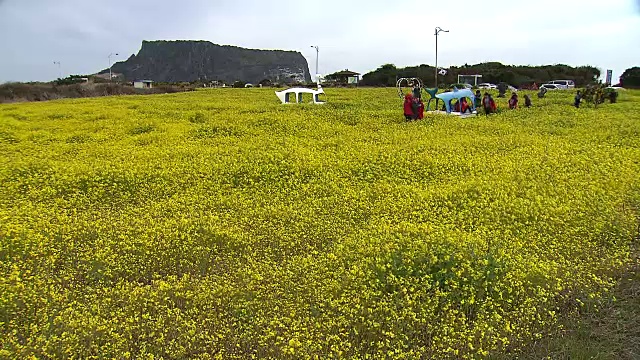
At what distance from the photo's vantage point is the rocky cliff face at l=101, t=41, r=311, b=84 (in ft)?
384

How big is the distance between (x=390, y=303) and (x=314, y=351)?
3.37ft

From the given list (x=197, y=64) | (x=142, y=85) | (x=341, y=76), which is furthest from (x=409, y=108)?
(x=197, y=64)

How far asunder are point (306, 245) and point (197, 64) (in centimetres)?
11870

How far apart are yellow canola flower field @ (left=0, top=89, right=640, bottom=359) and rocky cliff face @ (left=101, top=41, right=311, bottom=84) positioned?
10660cm

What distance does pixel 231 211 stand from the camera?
319 inches

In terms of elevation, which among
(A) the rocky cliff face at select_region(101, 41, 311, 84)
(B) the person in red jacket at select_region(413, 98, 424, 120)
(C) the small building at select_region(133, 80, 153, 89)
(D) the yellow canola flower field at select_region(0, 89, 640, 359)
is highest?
(A) the rocky cliff face at select_region(101, 41, 311, 84)

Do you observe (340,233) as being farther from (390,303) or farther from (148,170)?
(148,170)

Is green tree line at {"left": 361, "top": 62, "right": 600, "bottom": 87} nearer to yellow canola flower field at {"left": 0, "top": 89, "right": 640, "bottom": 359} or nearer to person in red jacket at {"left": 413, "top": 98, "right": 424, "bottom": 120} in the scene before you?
person in red jacket at {"left": 413, "top": 98, "right": 424, "bottom": 120}

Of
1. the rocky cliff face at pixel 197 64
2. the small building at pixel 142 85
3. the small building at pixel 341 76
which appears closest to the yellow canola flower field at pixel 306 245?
the small building at pixel 142 85

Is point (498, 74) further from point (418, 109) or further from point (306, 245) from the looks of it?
point (306, 245)

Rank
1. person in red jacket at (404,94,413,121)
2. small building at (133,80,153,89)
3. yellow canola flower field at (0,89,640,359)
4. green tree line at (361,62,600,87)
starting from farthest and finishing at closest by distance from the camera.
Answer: green tree line at (361,62,600,87) < small building at (133,80,153,89) < person in red jacket at (404,94,413,121) < yellow canola flower field at (0,89,640,359)

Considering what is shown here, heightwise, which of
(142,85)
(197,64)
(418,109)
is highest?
(197,64)

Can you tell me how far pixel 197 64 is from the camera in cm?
11869

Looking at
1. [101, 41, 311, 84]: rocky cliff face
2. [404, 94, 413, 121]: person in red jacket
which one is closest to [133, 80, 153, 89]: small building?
[404, 94, 413, 121]: person in red jacket
